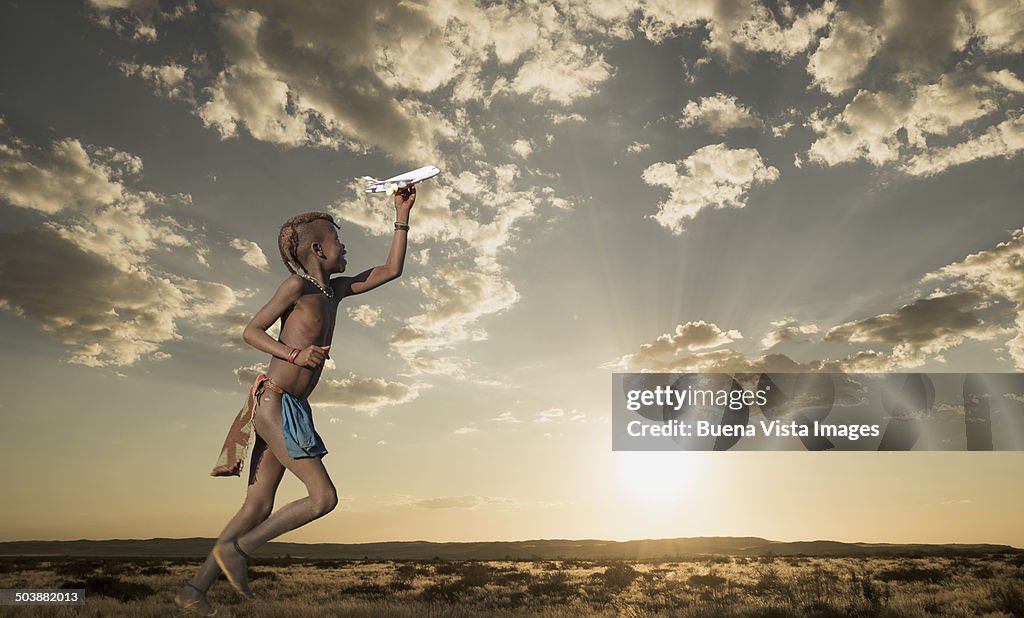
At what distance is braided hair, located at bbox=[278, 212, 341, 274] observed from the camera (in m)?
6.80

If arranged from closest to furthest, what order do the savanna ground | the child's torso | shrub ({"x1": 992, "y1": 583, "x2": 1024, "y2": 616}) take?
1. the child's torso
2. the savanna ground
3. shrub ({"x1": 992, "y1": 583, "x2": 1024, "y2": 616})

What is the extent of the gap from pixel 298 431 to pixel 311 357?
75 centimetres

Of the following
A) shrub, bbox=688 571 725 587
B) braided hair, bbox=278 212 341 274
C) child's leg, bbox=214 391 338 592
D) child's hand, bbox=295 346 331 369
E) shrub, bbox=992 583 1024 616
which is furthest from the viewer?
shrub, bbox=688 571 725 587

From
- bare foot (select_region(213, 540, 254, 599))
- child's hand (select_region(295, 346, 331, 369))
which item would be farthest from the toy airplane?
bare foot (select_region(213, 540, 254, 599))

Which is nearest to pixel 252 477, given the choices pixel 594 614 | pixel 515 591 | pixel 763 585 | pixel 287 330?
pixel 287 330

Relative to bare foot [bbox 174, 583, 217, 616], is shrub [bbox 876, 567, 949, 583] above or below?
below

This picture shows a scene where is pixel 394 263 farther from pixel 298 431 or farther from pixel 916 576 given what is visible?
pixel 916 576

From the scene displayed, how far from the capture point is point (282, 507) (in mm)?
6234

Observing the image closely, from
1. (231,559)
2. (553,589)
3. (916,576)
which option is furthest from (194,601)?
(916,576)

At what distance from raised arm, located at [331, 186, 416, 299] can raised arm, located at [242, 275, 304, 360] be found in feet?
1.79

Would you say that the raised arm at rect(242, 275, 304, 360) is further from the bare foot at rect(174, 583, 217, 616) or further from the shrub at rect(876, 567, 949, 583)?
the shrub at rect(876, 567, 949, 583)

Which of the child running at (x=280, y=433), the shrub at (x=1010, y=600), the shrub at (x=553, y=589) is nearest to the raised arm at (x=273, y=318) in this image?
the child running at (x=280, y=433)

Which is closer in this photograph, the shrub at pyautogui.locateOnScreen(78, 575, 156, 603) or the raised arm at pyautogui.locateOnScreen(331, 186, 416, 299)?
the raised arm at pyautogui.locateOnScreen(331, 186, 416, 299)

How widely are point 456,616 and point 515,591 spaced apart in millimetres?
9755
